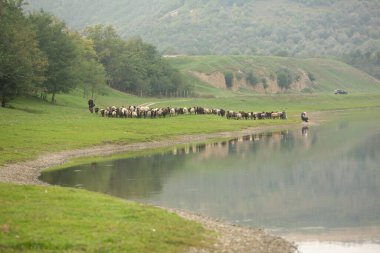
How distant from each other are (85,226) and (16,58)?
5295 cm

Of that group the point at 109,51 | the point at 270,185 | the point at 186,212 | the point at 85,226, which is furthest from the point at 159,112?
the point at 85,226

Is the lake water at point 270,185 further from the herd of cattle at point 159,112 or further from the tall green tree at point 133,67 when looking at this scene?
the tall green tree at point 133,67

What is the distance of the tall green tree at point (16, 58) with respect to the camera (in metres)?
71.9

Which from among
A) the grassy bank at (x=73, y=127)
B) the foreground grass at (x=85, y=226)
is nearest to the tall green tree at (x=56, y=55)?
the grassy bank at (x=73, y=127)

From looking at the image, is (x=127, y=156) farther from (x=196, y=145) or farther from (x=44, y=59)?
(x=44, y=59)

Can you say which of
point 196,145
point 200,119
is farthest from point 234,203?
point 200,119

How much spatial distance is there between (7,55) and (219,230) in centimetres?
5017

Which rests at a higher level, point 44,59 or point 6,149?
point 44,59

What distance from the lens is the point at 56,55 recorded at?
294 feet

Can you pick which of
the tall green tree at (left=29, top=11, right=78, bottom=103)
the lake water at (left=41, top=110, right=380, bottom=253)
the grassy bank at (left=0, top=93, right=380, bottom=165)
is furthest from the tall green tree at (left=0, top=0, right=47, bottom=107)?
the lake water at (left=41, top=110, right=380, bottom=253)

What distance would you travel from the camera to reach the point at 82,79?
325 ft

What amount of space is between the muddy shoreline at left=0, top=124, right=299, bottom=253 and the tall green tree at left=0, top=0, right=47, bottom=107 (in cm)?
1770

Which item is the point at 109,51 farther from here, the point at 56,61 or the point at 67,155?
the point at 67,155

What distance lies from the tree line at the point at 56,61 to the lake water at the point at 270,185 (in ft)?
72.9
